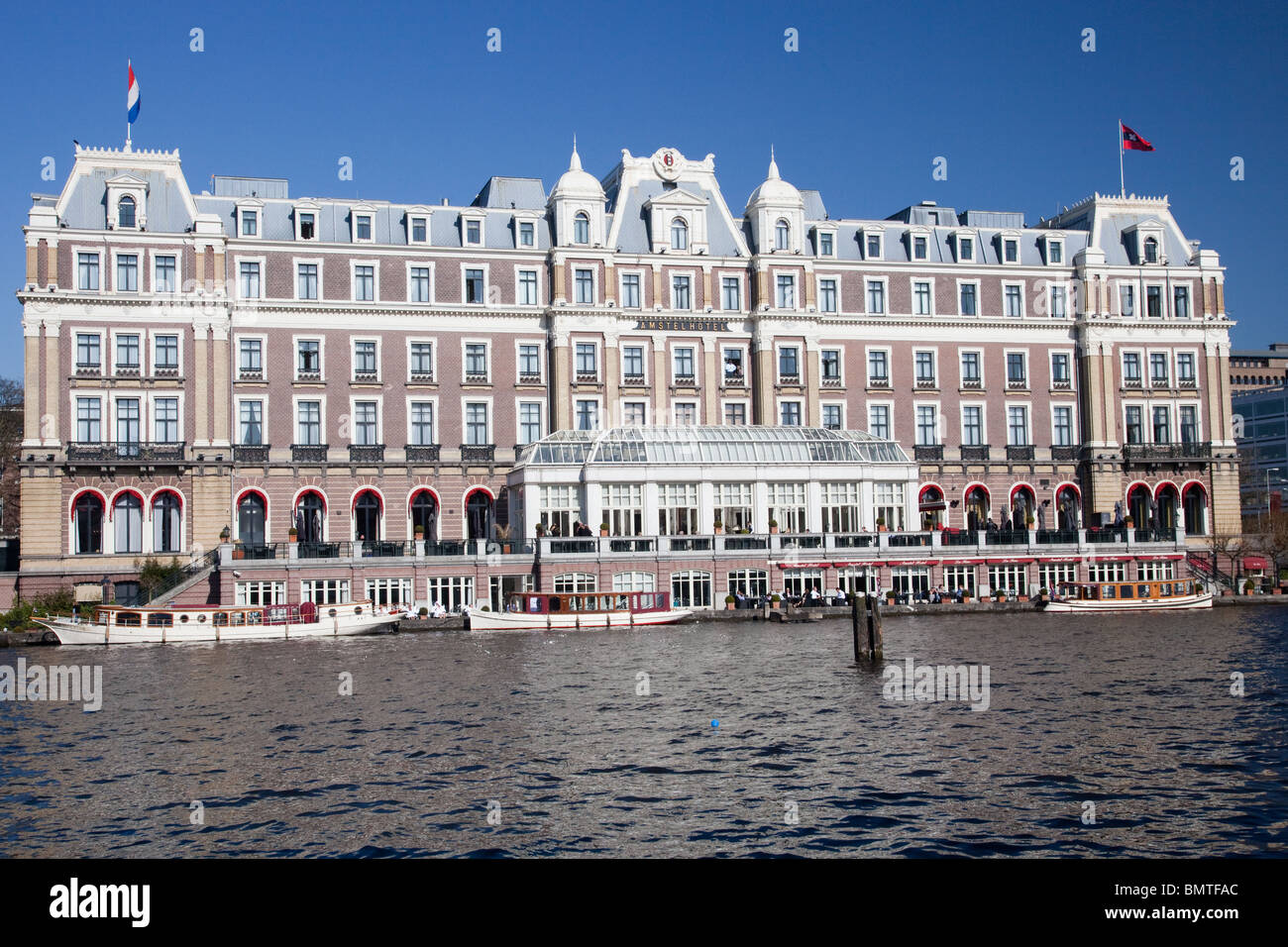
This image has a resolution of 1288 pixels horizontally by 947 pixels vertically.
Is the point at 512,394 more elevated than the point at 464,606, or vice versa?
the point at 512,394

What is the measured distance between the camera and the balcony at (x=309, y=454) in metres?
72.9

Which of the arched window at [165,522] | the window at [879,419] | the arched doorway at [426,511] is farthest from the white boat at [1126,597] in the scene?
the arched window at [165,522]

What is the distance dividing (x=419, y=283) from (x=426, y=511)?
1468 cm

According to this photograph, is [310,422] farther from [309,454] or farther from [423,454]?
[423,454]

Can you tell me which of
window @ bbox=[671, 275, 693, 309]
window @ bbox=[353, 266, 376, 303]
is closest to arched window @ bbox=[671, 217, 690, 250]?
window @ bbox=[671, 275, 693, 309]

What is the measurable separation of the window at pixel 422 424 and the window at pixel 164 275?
1577 cm

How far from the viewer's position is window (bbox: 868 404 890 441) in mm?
82438

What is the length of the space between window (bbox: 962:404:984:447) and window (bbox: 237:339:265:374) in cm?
4706

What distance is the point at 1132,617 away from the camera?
206 feet

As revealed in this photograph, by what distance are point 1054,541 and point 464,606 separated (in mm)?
35836

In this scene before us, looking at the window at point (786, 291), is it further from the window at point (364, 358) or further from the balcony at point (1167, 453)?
the window at point (364, 358)

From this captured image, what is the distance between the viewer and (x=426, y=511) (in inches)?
2963
